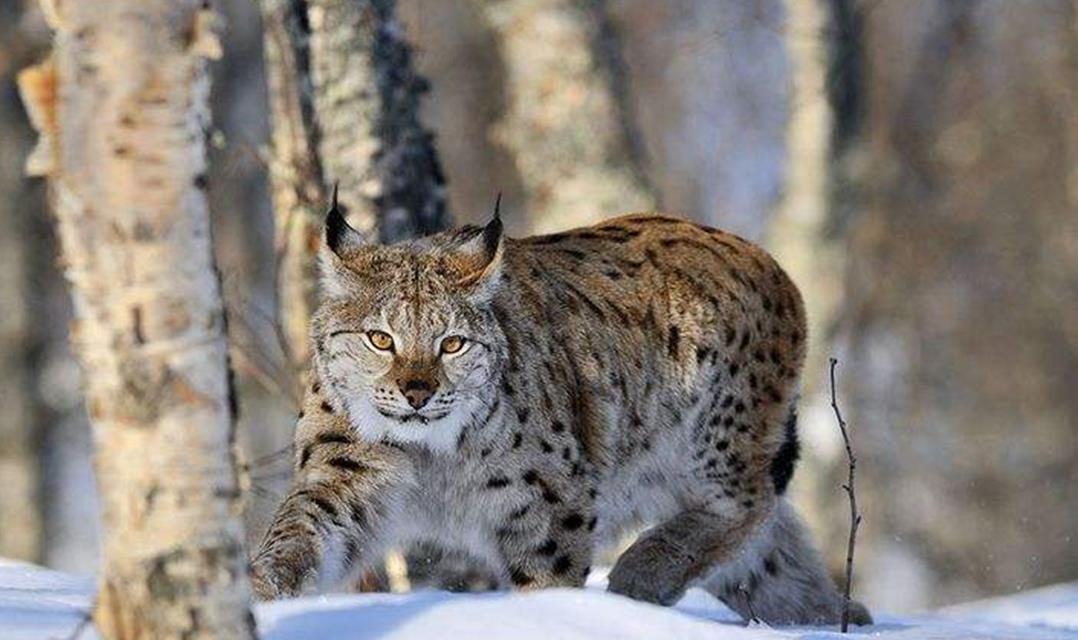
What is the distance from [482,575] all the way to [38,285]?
1444cm

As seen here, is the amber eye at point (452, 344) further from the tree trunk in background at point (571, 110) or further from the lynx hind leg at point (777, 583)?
the tree trunk in background at point (571, 110)

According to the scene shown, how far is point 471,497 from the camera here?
21.1 ft

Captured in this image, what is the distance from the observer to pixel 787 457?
7527 millimetres

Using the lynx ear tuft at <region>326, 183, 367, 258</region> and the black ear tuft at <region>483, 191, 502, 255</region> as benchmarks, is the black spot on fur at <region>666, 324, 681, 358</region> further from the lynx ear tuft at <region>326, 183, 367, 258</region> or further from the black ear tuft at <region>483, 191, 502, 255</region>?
the lynx ear tuft at <region>326, 183, 367, 258</region>

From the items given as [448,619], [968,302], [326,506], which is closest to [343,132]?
[326,506]

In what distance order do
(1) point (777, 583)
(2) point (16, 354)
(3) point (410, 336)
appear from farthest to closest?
(2) point (16, 354) → (1) point (777, 583) → (3) point (410, 336)

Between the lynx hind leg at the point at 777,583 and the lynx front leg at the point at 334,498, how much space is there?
4.74 ft

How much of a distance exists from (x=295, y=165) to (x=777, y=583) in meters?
2.30

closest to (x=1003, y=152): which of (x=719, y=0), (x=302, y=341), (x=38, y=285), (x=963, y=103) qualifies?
(x=963, y=103)

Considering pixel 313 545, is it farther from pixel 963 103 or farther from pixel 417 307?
pixel 963 103

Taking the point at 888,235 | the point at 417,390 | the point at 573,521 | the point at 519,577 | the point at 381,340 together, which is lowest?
the point at 888,235

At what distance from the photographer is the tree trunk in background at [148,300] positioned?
396 cm

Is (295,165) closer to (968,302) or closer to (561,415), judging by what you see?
(561,415)

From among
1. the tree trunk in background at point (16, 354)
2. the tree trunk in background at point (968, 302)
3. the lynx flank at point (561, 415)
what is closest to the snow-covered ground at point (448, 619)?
the lynx flank at point (561, 415)
